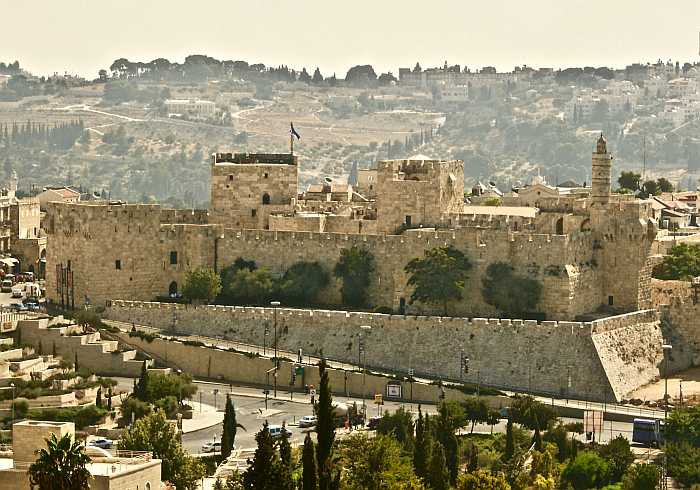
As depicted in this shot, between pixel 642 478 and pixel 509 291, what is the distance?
1579cm

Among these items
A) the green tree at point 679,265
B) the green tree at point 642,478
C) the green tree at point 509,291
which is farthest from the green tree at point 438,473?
the green tree at point 679,265

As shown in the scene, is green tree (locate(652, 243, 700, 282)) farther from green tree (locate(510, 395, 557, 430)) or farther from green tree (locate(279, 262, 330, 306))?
green tree (locate(510, 395, 557, 430))

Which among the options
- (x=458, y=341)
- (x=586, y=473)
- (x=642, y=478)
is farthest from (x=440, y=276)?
(x=642, y=478)

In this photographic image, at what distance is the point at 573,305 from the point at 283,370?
9.34 metres

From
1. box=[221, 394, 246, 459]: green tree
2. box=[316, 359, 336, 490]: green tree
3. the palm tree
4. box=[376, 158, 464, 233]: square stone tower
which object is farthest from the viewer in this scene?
box=[376, 158, 464, 233]: square stone tower

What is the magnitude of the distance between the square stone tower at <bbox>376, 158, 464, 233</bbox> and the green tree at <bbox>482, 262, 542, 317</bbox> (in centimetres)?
441

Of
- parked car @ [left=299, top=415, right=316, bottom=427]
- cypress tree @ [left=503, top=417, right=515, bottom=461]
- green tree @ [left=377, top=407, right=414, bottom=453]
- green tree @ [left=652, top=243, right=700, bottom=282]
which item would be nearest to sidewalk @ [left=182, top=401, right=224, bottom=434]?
parked car @ [left=299, top=415, right=316, bottom=427]

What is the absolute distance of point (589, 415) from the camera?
6231cm

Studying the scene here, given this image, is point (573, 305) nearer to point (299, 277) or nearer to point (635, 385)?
point (635, 385)

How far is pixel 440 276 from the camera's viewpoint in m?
71.8

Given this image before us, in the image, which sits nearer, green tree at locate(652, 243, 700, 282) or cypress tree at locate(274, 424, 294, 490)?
cypress tree at locate(274, 424, 294, 490)

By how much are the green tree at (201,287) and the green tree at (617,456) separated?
18926 millimetres

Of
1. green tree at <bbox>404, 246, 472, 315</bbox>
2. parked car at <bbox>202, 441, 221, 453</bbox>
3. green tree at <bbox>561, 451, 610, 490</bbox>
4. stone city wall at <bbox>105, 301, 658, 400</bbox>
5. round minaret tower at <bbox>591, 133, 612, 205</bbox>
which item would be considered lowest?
green tree at <bbox>561, 451, 610, 490</bbox>

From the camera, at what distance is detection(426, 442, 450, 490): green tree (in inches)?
2098
